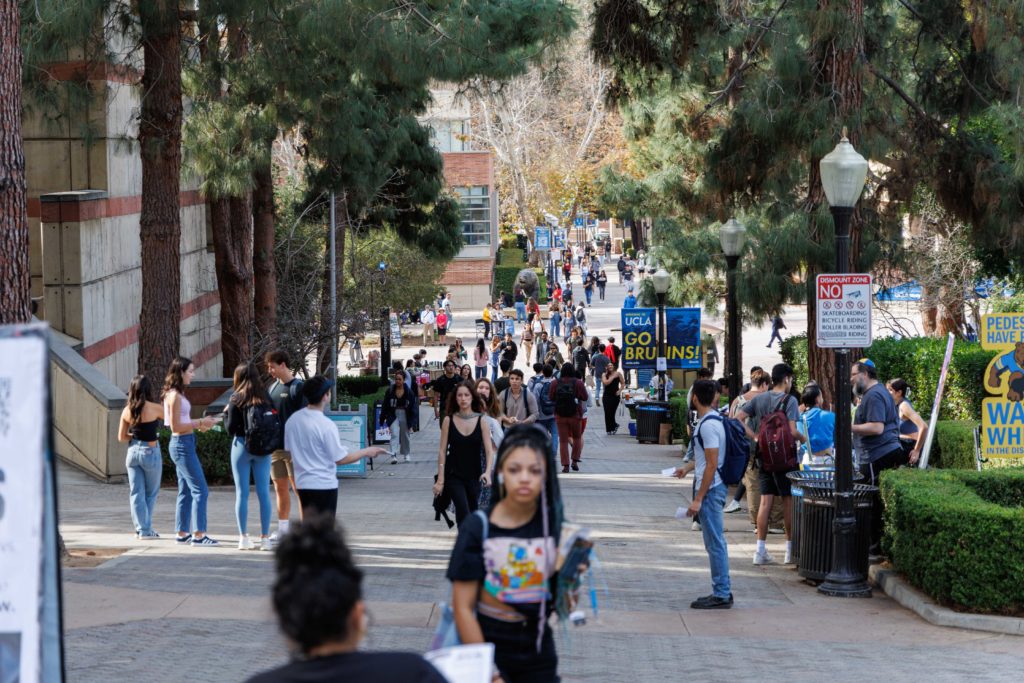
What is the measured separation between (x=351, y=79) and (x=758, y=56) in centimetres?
815

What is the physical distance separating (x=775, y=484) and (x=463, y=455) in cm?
331

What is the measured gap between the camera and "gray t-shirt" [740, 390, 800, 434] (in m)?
13.7

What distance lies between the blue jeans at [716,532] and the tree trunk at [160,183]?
31.2ft

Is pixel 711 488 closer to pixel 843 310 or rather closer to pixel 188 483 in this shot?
pixel 843 310

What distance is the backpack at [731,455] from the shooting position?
1044cm

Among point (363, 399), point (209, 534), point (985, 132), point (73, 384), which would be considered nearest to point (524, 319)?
point (363, 399)

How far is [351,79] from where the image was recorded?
24188mm

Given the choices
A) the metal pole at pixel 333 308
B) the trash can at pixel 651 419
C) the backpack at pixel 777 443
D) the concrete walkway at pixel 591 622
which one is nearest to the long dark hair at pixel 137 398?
the concrete walkway at pixel 591 622

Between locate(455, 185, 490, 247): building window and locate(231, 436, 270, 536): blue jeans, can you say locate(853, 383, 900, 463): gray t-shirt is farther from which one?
locate(455, 185, 490, 247): building window

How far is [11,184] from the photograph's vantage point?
1145cm

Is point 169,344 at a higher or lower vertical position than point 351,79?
lower

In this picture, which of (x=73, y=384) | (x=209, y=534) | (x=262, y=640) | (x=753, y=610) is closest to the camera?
(x=262, y=640)

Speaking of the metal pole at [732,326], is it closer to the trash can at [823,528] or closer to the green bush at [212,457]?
the green bush at [212,457]

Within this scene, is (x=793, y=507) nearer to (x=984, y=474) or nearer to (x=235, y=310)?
(x=984, y=474)
